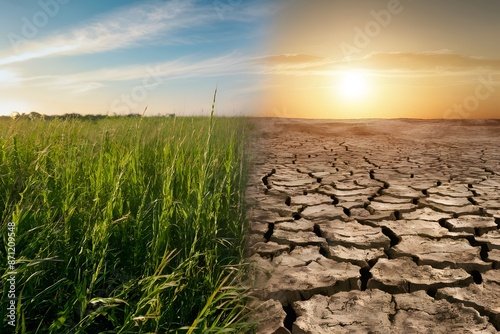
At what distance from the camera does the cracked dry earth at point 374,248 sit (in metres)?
1.94

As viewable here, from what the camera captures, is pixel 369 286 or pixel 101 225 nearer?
pixel 101 225

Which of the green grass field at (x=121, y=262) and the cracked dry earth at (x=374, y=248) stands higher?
the green grass field at (x=121, y=262)

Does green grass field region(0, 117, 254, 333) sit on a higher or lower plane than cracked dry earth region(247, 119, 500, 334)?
higher

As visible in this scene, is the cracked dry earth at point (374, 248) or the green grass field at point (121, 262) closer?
the green grass field at point (121, 262)

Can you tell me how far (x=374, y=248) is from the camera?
8.95 ft

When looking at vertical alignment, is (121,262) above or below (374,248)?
above

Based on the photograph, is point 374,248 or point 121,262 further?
point 374,248

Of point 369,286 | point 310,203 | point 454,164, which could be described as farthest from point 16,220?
point 454,164

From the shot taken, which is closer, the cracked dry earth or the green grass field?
the green grass field

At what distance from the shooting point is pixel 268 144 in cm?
898

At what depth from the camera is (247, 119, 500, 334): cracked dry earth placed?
6.38 feet

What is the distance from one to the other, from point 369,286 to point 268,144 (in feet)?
22.4

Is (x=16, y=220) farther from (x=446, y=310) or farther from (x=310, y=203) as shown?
(x=310, y=203)

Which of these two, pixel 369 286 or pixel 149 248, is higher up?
pixel 149 248
